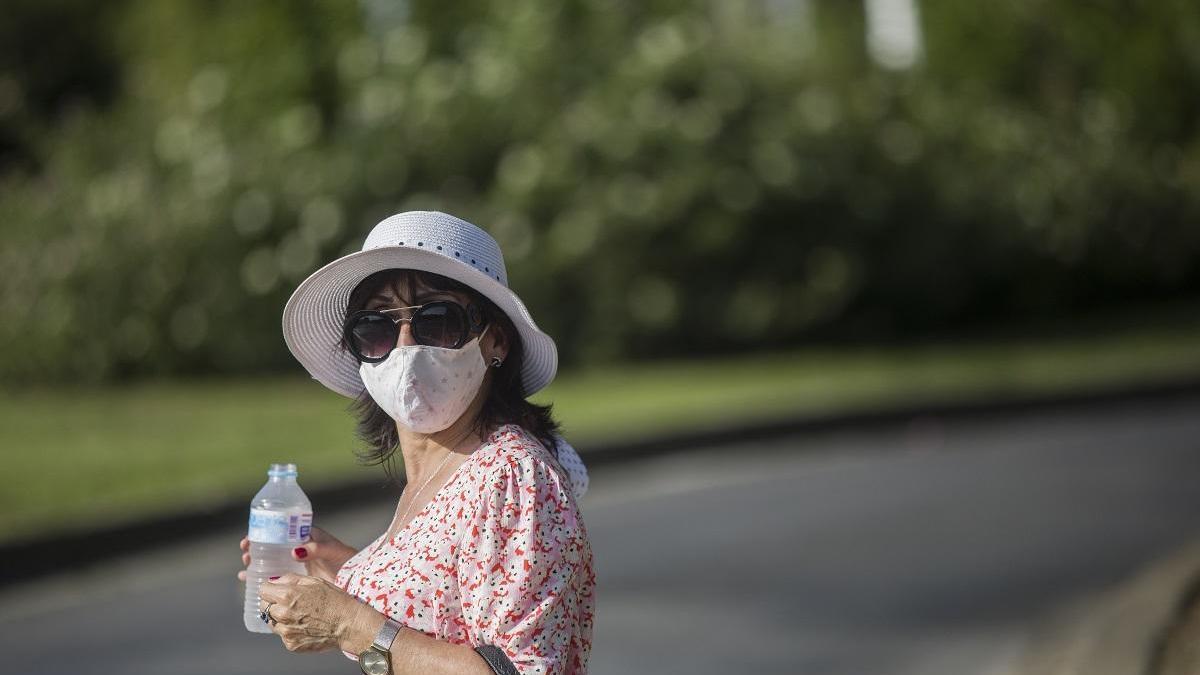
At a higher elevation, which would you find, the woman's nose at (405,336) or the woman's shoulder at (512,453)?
the woman's nose at (405,336)

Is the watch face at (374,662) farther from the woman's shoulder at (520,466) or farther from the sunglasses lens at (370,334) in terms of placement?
the sunglasses lens at (370,334)

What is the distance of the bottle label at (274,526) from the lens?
307cm

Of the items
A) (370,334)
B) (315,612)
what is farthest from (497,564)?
(370,334)

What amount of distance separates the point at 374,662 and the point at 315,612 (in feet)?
0.39

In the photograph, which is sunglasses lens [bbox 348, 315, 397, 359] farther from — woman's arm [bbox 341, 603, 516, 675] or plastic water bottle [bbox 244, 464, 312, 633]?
woman's arm [bbox 341, 603, 516, 675]

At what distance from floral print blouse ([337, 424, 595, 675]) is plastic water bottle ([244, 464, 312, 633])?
0.67ft

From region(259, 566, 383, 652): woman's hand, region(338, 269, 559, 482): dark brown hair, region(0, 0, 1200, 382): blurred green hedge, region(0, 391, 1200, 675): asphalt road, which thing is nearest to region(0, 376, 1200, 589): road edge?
region(0, 391, 1200, 675): asphalt road

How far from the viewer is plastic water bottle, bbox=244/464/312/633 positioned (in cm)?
308

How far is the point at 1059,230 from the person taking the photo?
31.2m

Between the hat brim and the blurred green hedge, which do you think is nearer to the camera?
the hat brim

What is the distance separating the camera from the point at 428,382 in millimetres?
2988

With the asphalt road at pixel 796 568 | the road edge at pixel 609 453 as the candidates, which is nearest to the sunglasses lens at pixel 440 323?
the road edge at pixel 609 453

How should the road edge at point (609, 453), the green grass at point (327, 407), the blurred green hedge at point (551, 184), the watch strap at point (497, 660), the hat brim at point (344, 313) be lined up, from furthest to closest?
the blurred green hedge at point (551, 184) < the green grass at point (327, 407) < the road edge at point (609, 453) < the hat brim at point (344, 313) < the watch strap at point (497, 660)

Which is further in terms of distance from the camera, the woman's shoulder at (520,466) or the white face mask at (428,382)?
the white face mask at (428,382)
